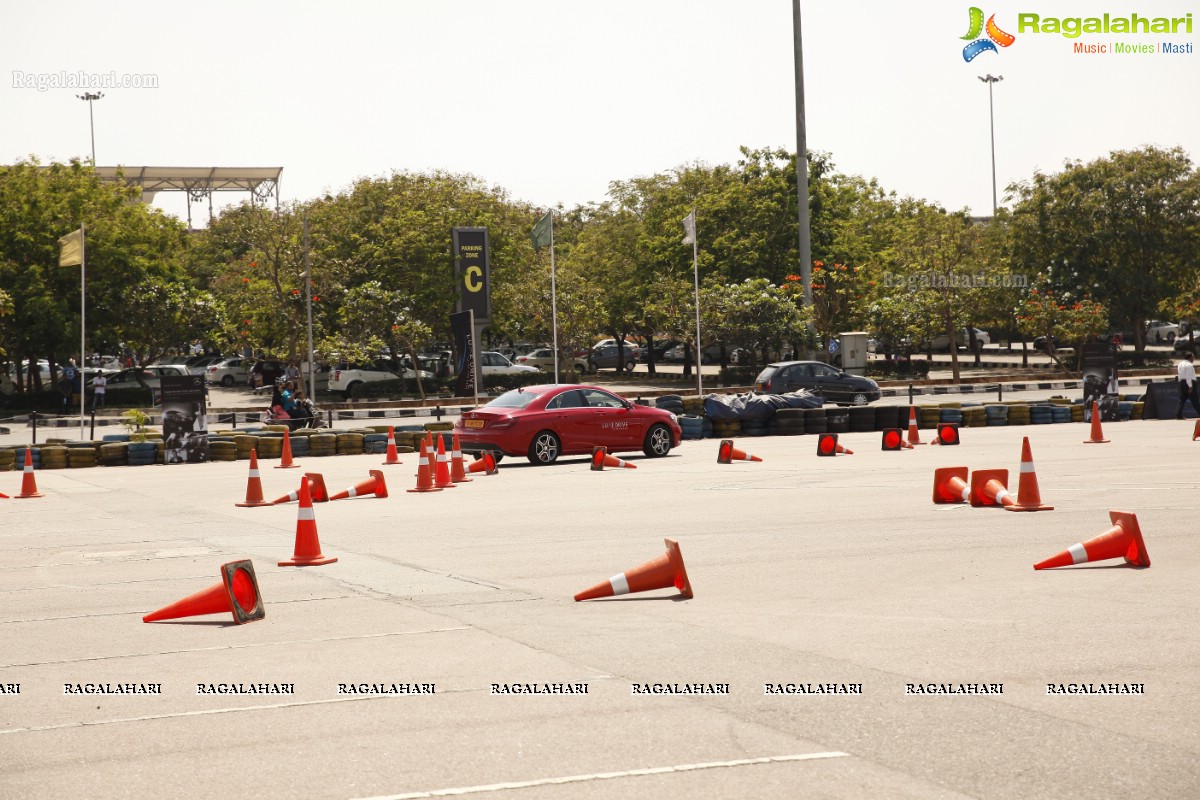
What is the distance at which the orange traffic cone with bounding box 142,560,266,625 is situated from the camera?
8.40 meters

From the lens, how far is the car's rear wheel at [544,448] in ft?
72.5

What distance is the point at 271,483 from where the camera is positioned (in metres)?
20.4

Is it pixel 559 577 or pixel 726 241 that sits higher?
pixel 726 241

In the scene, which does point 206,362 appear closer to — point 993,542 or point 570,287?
point 570,287

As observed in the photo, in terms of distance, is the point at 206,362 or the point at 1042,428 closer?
the point at 1042,428

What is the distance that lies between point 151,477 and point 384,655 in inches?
646

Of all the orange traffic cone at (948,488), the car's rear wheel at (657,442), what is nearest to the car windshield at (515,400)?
the car's rear wheel at (657,442)

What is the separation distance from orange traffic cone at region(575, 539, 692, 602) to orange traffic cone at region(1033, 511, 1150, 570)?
9.45 feet

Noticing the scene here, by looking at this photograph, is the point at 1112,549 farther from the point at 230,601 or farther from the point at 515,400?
the point at 515,400

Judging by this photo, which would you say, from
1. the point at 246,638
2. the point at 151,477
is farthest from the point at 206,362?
the point at 246,638

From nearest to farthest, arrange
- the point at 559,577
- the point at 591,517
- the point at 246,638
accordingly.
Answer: the point at 246,638
the point at 559,577
the point at 591,517

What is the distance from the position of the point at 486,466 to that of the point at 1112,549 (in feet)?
41.0

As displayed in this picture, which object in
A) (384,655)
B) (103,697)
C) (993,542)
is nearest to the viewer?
(103,697)

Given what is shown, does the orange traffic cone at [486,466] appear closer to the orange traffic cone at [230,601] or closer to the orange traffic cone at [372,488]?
the orange traffic cone at [372,488]
